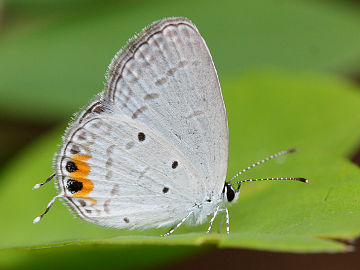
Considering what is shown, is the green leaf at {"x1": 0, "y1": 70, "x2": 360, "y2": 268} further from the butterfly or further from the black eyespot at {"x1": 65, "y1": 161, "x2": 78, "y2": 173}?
the black eyespot at {"x1": 65, "y1": 161, "x2": 78, "y2": 173}

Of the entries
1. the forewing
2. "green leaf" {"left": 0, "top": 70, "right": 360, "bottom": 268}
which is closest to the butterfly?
the forewing

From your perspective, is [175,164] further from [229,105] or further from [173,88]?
[229,105]

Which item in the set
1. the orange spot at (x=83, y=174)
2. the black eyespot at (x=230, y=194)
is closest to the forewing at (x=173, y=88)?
the black eyespot at (x=230, y=194)

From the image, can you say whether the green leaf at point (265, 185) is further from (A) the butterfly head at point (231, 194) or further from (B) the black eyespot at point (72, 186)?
(B) the black eyespot at point (72, 186)

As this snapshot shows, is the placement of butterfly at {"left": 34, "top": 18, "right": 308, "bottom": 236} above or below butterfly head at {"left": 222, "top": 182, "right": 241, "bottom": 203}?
above

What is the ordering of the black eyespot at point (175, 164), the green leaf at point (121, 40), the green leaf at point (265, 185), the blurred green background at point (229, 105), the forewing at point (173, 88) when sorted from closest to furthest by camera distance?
the green leaf at point (265, 185) → the blurred green background at point (229, 105) → the forewing at point (173, 88) → the black eyespot at point (175, 164) → the green leaf at point (121, 40)

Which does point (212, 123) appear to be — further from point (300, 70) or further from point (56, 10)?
point (56, 10)
